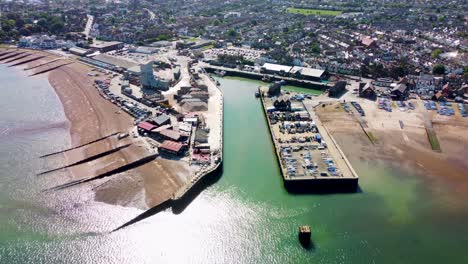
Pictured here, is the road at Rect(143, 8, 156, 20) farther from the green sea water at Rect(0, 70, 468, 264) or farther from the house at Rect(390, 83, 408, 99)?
the green sea water at Rect(0, 70, 468, 264)

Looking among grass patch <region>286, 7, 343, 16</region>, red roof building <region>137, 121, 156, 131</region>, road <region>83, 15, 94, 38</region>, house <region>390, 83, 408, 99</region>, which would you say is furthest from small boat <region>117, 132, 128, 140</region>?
grass patch <region>286, 7, 343, 16</region>

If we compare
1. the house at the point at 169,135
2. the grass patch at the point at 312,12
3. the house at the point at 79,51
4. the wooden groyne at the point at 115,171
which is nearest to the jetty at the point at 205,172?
the house at the point at 169,135

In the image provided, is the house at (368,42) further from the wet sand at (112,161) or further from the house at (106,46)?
the wet sand at (112,161)

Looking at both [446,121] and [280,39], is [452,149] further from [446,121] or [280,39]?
[280,39]

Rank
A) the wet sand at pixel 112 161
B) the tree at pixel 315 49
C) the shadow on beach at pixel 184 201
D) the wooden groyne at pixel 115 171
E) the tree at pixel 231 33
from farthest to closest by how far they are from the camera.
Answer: the tree at pixel 231 33 → the tree at pixel 315 49 → the wooden groyne at pixel 115 171 → the wet sand at pixel 112 161 → the shadow on beach at pixel 184 201

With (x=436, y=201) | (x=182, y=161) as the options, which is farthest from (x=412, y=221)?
(x=182, y=161)
